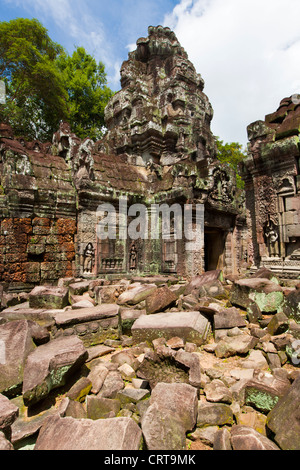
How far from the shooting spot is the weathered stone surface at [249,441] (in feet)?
4.93

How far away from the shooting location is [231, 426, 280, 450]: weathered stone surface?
150 cm

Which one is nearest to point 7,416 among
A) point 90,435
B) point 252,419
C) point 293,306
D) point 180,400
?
point 90,435

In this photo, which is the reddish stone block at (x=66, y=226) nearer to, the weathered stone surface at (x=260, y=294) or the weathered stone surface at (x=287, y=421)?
the weathered stone surface at (x=260, y=294)

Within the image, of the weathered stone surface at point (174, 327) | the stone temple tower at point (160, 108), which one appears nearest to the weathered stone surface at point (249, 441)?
the weathered stone surface at point (174, 327)

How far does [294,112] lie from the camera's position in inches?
207

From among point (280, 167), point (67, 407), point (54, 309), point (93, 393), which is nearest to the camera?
point (67, 407)

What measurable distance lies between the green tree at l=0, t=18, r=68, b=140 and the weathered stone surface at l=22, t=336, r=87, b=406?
55.2 ft

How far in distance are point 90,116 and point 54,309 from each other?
62.7ft

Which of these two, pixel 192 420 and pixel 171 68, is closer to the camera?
pixel 192 420

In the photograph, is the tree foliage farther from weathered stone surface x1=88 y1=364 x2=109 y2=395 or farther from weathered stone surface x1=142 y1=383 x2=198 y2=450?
weathered stone surface x1=142 y1=383 x2=198 y2=450

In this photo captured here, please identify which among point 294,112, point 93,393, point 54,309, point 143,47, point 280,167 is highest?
point 143,47

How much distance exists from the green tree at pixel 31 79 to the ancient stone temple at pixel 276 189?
569 inches
